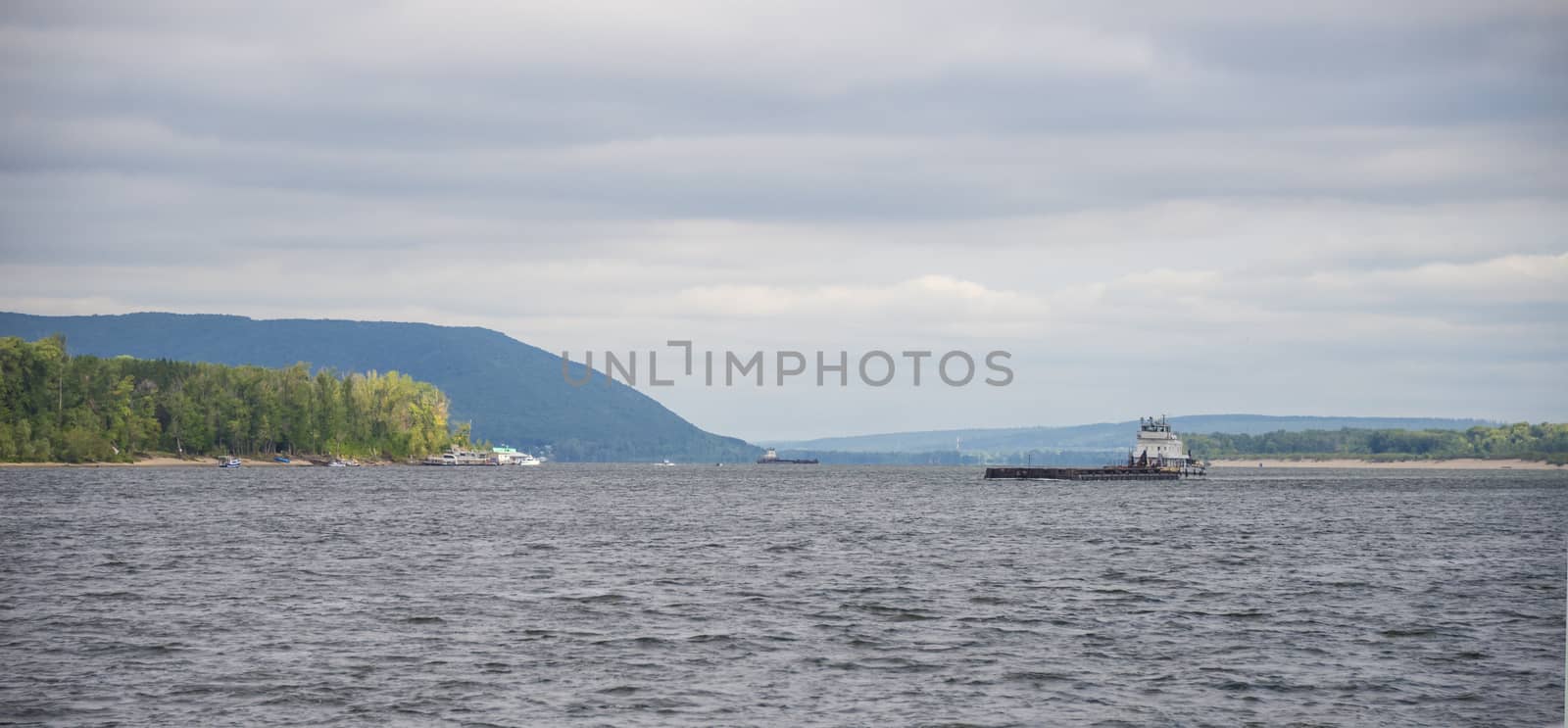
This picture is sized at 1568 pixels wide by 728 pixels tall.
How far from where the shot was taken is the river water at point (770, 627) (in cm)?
3603

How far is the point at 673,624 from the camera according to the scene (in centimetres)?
4997

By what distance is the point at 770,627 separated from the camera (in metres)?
49.3

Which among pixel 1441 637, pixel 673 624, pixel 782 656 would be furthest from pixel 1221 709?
pixel 673 624

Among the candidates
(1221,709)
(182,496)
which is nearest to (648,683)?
(1221,709)

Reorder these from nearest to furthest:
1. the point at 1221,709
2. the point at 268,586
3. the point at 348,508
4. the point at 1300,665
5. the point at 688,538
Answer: the point at 1221,709 < the point at 1300,665 < the point at 268,586 < the point at 688,538 < the point at 348,508

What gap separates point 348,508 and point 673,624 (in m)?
91.6

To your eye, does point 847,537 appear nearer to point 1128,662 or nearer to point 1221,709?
point 1128,662

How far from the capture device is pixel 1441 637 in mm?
48312

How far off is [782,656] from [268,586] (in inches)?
1119

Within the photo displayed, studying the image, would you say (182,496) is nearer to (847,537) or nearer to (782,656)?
(847,537)

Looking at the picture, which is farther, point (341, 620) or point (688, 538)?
point (688, 538)

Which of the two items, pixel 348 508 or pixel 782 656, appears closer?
pixel 782 656

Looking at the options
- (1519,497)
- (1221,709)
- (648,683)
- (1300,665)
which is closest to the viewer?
(1221,709)

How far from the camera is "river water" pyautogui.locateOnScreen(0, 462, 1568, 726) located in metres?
36.0
